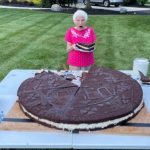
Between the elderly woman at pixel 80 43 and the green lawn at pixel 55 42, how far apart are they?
8.87 ft

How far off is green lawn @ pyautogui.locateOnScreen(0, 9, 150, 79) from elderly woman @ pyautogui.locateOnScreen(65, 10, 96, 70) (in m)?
2.70

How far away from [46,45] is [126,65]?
10.6 ft

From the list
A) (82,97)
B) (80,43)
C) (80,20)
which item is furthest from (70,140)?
(80,20)

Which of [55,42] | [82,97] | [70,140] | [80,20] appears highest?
[80,20]

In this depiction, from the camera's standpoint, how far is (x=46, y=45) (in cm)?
1156

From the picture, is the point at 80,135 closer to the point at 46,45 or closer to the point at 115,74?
the point at 115,74

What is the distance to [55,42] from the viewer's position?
12.0 metres

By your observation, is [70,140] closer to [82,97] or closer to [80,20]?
[82,97]

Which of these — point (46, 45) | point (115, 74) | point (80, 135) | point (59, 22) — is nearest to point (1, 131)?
point (80, 135)

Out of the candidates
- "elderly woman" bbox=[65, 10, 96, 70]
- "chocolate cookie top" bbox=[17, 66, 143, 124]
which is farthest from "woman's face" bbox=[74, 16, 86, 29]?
"chocolate cookie top" bbox=[17, 66, 143, 124]

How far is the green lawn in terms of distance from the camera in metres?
9.52

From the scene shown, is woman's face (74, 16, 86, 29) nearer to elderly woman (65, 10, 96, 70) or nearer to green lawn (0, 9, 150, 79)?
elderly woman (65, 10, 96, 70)

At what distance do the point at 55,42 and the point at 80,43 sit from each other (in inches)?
253

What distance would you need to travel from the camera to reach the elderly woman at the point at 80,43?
18.4ft
